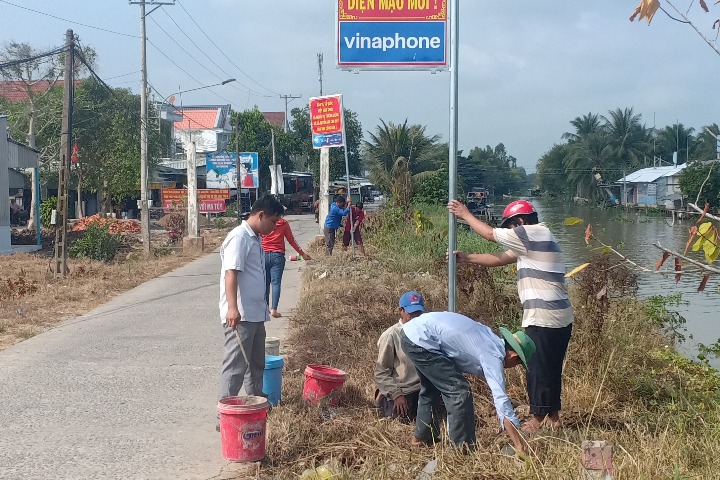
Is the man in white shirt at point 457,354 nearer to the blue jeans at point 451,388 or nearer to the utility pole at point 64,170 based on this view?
the blue jeans at point 451,388

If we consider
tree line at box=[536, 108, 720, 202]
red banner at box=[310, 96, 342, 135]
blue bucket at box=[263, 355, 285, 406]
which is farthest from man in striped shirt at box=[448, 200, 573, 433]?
tree line at box=[536, 108, 720, 202]

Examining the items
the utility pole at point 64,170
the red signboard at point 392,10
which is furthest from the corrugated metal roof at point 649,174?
→ the red signboard at point 392,10

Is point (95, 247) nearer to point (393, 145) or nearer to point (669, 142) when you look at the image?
point (393, 145)

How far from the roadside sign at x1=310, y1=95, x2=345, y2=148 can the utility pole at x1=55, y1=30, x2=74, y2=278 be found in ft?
16.7

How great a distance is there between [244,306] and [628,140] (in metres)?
73.5

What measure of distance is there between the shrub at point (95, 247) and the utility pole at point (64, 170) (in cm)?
290

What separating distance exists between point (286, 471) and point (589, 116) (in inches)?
3215

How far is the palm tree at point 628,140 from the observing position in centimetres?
7362

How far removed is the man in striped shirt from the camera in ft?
19.0

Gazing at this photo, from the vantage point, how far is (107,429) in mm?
6105

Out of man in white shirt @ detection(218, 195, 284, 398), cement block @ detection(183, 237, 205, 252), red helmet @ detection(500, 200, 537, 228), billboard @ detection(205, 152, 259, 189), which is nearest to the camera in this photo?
man in white shirt @ detection(218, 195, 284, 398)

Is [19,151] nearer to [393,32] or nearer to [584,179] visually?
[393,32]

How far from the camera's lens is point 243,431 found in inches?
205

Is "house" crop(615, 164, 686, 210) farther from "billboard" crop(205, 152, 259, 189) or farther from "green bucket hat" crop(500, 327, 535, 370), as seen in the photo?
"green bucket hat" crop(500, 327, 535, 370)
